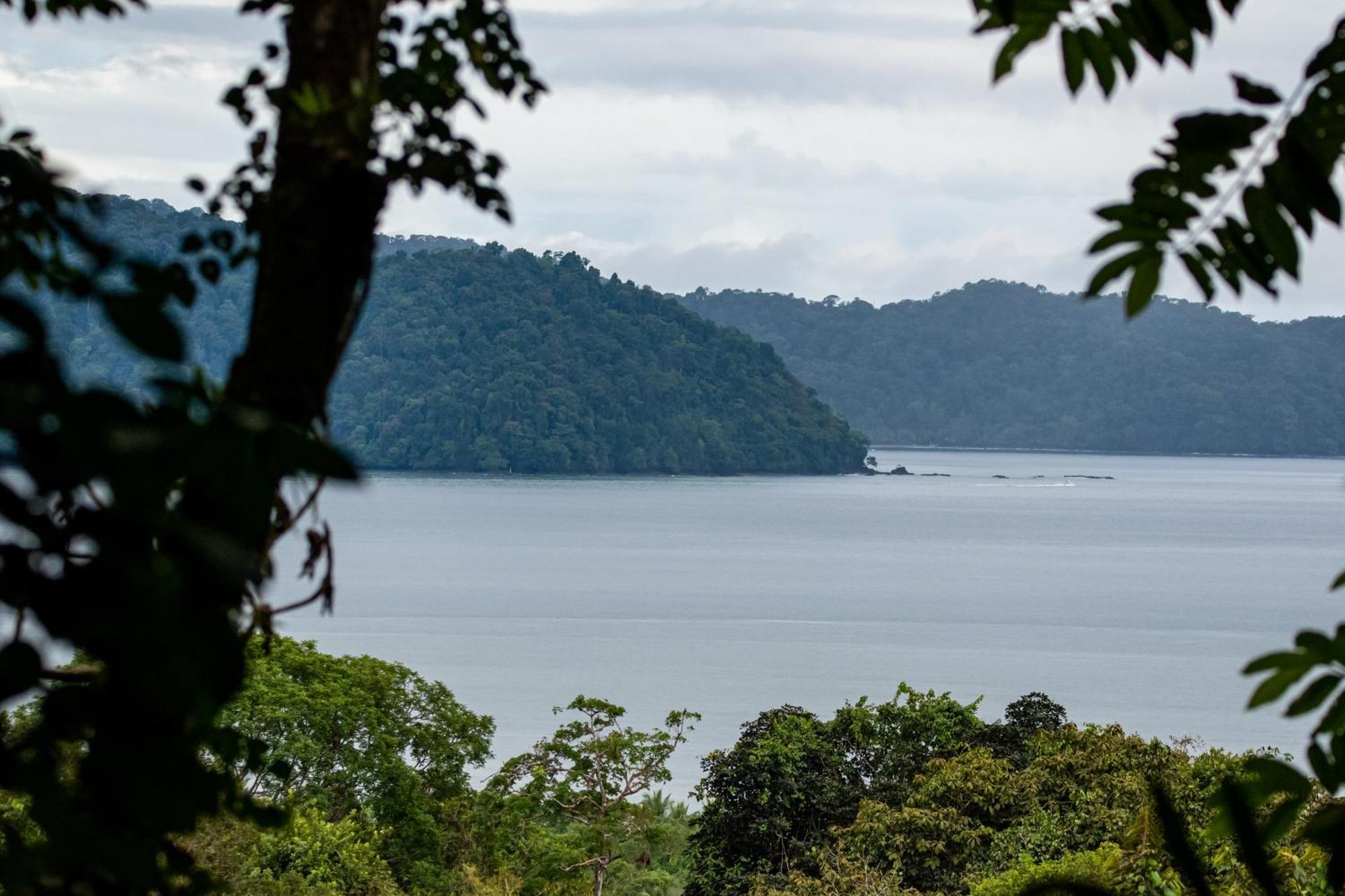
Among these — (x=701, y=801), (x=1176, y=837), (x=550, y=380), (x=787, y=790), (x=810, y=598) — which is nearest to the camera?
(x=1176, y=837)

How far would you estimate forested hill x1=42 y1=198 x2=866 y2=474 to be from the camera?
4373 inches

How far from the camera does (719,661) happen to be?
52875 millimetres

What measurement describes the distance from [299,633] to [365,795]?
159 ft

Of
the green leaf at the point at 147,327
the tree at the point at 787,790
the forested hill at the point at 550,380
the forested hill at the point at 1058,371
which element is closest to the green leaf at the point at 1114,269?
the green leaf at the point at 147,327

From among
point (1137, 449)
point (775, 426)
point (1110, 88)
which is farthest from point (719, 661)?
point (1137, 449)

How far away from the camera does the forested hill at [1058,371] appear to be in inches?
5994

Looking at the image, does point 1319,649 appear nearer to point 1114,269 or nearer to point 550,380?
point 1114,269

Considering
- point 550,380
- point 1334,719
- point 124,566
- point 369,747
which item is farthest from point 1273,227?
point 550,380

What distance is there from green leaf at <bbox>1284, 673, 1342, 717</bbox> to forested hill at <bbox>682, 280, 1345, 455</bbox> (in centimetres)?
15376

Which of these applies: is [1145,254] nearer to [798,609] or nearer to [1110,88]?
[1110,88]

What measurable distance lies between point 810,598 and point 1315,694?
228ft

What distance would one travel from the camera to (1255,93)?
1.19m

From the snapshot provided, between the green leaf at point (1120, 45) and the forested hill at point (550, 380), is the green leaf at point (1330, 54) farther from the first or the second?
the forested hill at point (550, 380)

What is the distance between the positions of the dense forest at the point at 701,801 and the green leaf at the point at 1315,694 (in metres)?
7.73
